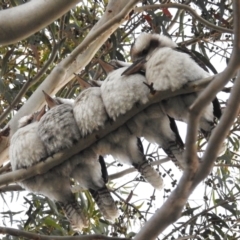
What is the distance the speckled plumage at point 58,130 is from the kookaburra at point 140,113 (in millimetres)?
166

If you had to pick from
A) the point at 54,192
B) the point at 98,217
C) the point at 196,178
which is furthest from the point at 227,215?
the point at 196,178

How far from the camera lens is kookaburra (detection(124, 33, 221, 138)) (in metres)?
2.05

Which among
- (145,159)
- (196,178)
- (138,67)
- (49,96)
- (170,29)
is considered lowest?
(196,178)

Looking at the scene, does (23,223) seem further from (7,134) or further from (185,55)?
(185,55)

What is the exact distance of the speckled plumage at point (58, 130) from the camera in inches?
89.9

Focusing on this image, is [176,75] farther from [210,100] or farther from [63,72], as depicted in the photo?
[63,72]

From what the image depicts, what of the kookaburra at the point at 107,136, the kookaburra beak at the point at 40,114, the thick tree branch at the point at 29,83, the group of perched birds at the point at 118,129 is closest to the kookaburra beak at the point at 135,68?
the group of perched birds at the point at 118,129

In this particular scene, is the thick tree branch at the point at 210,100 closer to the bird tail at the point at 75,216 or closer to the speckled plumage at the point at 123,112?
the speckled plumage at the point at 123,112

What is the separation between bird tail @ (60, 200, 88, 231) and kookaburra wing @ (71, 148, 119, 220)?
0.10 m

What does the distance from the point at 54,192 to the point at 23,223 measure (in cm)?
100

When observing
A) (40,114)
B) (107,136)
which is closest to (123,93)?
(107,136)

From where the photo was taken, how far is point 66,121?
2.33m

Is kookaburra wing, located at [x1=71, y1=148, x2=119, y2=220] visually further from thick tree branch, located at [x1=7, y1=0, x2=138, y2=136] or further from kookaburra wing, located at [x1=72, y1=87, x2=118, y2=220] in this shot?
thick tree branch, located at [x1=7, y1=0, x2=138, y2=136]

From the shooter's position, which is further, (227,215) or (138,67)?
(227,215)
